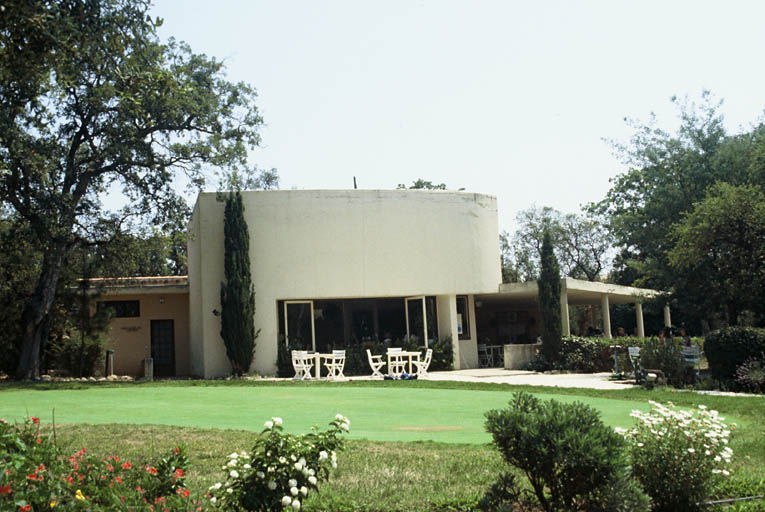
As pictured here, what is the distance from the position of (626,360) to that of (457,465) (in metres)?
13.9

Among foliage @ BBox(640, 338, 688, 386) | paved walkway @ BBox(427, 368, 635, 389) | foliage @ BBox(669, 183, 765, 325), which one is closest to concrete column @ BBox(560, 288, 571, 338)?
paved walkway @ BBox(427, 368, 635, 389)

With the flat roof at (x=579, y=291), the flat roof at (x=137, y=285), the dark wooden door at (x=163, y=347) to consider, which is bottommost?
the dark wooden door at (x=163, y=347)

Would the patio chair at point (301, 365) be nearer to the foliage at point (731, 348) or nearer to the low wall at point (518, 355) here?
the low wall at point (518, 355)

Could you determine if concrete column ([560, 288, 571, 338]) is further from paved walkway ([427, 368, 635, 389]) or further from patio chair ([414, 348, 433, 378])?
patio chair ([414, 348, 433, 378])

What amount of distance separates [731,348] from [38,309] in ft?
62.2

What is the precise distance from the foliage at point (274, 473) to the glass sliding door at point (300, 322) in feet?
58.6

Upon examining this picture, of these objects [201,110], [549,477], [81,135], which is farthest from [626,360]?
[81,135]

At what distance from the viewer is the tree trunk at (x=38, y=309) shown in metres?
21.8

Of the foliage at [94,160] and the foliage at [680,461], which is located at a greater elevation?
the foliage at [94,160]

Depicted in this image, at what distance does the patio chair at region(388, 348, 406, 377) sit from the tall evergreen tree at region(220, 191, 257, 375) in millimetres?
4275

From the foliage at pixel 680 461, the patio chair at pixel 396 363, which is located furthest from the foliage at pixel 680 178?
the foliage at pixel 680 461

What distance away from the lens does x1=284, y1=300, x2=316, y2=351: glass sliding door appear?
74.7 ft

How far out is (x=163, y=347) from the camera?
2772cm

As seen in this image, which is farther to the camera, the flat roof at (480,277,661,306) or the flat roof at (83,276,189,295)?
the flat roof at (83,276,189,295)
